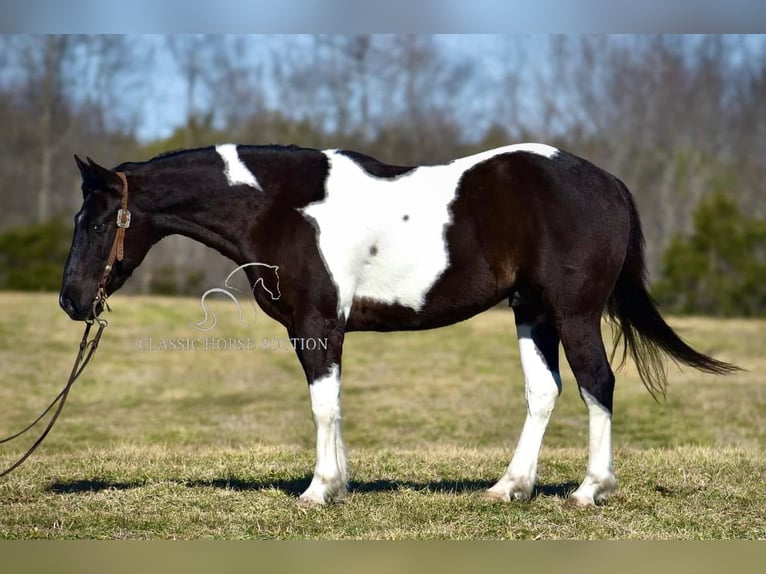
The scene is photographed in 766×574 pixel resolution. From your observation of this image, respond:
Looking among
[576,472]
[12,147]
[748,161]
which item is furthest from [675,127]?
[576,472]

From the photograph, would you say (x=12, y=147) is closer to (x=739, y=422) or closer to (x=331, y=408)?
(x=739, y=422)

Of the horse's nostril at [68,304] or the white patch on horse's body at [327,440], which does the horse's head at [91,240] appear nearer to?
the horse's nostril at [68,304]

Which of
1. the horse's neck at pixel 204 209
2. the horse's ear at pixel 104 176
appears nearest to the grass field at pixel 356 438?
the horse's neck at pixel 204 209

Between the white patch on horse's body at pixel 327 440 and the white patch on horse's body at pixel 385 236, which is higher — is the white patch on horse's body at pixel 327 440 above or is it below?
below

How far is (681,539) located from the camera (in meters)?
5.08

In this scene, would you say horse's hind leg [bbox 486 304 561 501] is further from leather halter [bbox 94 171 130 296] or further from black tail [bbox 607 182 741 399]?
leather halter [bbox 94 171 130 296]

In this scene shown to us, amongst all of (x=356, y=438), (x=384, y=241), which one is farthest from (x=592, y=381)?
(x=356, y=438)

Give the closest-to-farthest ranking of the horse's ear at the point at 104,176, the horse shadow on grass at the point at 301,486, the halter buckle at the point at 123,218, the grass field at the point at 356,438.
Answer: the grass field at the point at 356,438 → the horse's ear at the point at 104,176 → the halter buckle at the point at 123,218 → the horse shadow on grass at the point at 301,486

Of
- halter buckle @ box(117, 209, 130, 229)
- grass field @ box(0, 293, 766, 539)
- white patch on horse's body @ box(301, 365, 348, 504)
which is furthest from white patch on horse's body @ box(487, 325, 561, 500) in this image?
halter buckle @ box(117, 209, 130, 229)

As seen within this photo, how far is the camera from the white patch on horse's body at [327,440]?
578cm

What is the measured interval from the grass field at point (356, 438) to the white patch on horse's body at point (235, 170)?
79.7 inches

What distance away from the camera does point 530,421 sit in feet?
20.1

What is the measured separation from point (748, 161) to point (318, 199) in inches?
1386

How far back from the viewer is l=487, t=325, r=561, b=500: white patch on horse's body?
236 inches
